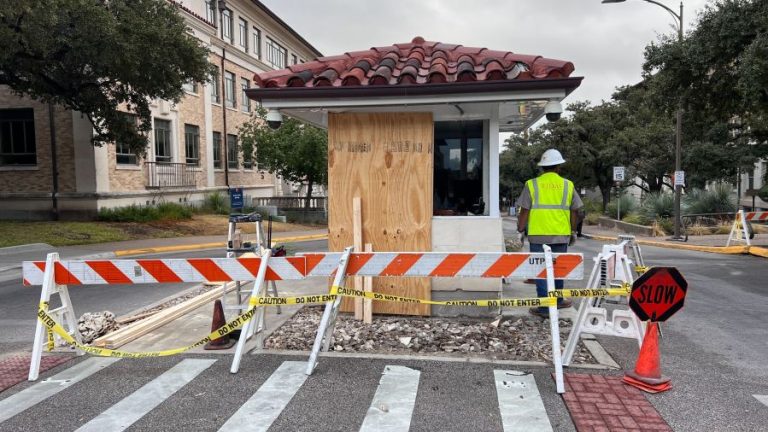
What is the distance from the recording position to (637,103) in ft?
115

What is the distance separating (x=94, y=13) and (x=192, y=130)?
15.3 meters

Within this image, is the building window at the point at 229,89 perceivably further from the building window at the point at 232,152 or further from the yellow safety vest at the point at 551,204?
the yellow safety vest at the point at 551,204

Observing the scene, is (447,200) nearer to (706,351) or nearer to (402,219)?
(402,219)

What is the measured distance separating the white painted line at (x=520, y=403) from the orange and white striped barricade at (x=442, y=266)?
0.70 metres

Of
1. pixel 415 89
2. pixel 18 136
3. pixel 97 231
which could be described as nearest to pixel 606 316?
pixel 415 89

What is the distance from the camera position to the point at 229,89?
3319cm

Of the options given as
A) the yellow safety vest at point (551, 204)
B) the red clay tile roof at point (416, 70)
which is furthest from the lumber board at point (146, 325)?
the yellow safety vest at point (551, 204)

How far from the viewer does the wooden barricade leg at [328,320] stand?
4.71 metres

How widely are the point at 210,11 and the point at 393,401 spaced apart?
103ft

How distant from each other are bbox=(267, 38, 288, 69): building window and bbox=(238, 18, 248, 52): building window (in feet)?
12.7

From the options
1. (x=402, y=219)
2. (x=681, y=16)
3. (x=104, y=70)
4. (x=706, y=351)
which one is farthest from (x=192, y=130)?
(x=706, y=351)

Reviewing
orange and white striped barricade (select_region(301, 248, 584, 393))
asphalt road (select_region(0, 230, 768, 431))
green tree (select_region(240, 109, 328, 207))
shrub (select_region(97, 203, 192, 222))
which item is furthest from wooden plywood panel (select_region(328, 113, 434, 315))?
green tree (select_region(240, 109, 328, 207))

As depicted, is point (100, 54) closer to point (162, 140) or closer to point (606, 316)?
point (162, 140)

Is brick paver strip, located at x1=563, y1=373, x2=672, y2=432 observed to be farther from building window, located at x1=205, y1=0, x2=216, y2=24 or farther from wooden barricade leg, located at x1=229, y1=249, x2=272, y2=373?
building window, located at x1=205, y1=0, x2=216, y2=24
